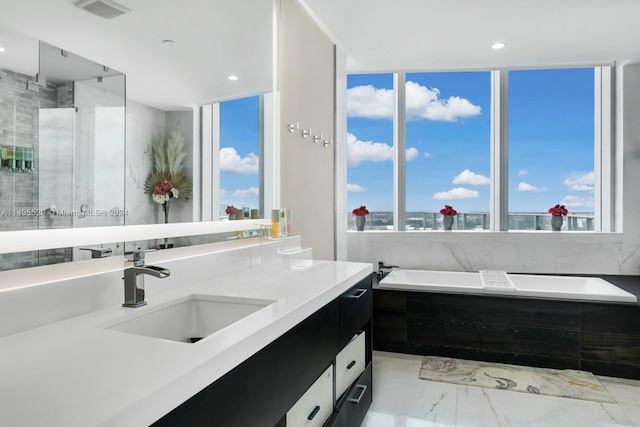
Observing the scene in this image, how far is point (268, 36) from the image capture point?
8.02 ft

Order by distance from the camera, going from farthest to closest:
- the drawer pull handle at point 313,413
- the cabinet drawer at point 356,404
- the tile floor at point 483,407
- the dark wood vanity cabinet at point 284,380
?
the tile floor at point 483,407, the cabinet drawer at point 356,404, the drawer pull handle at point 313,413, the dark wood vanity cabinet at point 284,380

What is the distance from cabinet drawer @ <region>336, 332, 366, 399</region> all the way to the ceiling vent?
1530 millimetres

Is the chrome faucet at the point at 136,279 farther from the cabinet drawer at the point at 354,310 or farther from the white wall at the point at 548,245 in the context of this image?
the white wall at the point at 548,245

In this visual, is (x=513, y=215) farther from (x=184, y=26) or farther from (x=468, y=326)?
(x=184, y=26)

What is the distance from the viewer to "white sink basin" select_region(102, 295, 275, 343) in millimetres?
1360

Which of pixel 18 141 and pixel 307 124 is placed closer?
pixel 18 141

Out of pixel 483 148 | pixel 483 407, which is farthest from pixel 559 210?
pixel 483 407

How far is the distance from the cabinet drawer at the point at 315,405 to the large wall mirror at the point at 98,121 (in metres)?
0.80

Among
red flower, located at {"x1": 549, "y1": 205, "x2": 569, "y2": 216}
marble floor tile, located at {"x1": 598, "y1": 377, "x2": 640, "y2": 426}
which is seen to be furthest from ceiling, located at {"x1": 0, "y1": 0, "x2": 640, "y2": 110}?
marble floor tile, located at {"x1": 598, "y1": 377, "x2": 640, "y2": 426}

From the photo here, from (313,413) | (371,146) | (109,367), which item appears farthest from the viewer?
(371,146)

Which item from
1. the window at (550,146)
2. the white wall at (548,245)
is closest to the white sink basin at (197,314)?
the white wall at (548,245)

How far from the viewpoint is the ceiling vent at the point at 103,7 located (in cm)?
126

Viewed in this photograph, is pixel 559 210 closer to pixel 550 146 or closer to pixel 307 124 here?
pixel 550 146

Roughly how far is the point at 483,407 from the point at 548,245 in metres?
2.24
